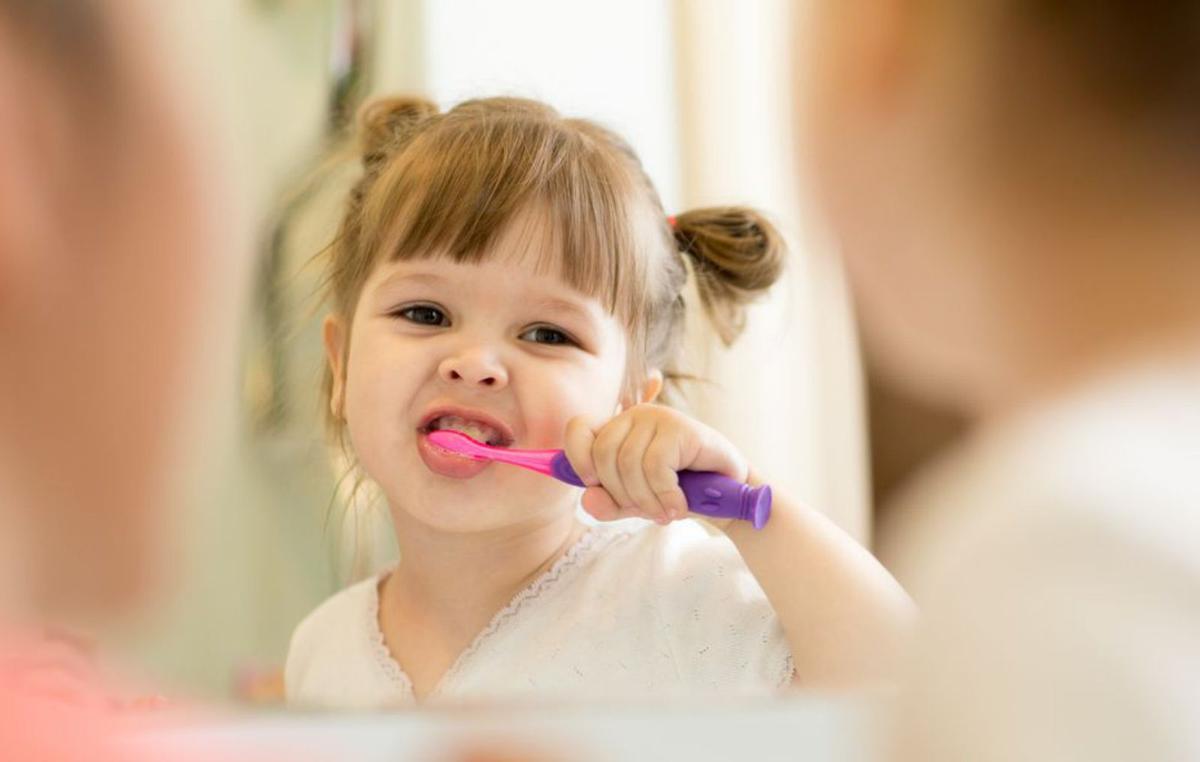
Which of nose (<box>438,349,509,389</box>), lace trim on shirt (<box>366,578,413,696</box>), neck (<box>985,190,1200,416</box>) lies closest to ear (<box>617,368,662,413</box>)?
nose (<box>438,349,509,389</box>)

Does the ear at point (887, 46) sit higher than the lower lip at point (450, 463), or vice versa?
the ear at point (887, 46)

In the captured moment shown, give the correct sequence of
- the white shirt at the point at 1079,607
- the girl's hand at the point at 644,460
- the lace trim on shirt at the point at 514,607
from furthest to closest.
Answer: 1. the lace trim on shirt at the point at 514,607
2. the girl's hand at the point at 644,460
3. the white shirt at the point at 1079,607

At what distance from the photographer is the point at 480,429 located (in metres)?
0.61

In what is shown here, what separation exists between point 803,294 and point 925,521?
0.15 m

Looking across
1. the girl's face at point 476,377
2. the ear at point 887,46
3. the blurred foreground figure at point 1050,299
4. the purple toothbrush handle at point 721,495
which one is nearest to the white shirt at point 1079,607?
the blurred foreground figure at point 1050,299

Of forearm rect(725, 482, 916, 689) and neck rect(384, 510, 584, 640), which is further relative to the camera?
neck rect(384, 510, 584, 640)

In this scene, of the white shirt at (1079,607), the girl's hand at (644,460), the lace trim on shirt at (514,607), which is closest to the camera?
the white shirt at (1079,607)

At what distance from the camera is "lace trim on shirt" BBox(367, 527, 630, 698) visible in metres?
0.67

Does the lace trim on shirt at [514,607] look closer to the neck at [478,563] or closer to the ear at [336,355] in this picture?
the neck at [478,563]

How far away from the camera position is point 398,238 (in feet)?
2.17

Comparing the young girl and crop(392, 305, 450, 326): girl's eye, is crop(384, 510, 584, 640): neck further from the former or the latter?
crop(392, 305, 450, 326): girl's eye

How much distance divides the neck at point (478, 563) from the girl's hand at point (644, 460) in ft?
0.43

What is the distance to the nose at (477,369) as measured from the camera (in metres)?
0.60

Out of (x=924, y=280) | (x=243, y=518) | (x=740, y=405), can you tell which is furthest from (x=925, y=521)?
(x=243, y=518)
